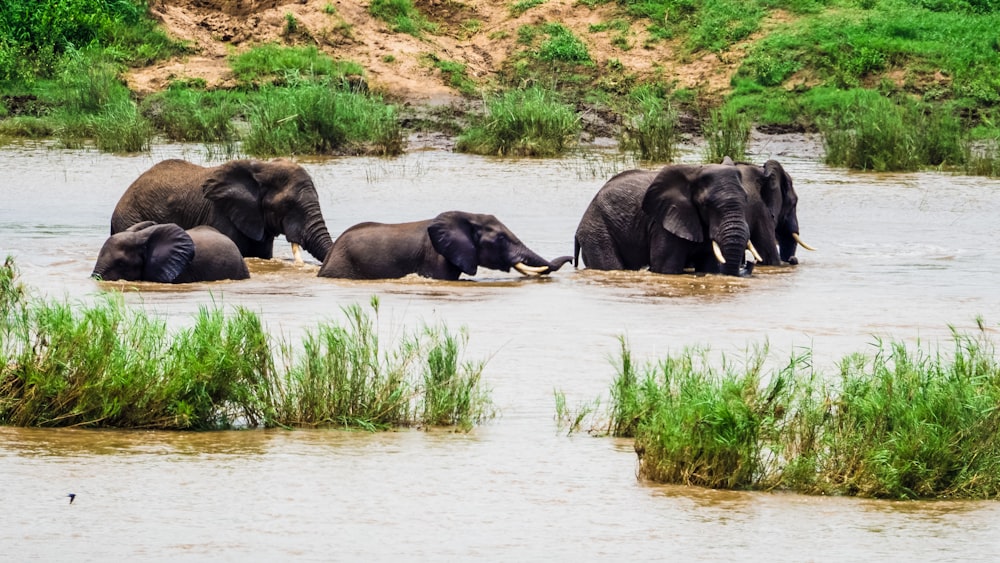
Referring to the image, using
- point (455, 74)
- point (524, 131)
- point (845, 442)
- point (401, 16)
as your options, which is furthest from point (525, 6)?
point (845, 442)

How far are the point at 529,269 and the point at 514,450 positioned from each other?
6314 millimetres

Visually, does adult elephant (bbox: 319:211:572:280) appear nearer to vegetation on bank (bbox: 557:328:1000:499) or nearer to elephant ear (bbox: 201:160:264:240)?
elephant ear (bbox: 201:160:264:240)

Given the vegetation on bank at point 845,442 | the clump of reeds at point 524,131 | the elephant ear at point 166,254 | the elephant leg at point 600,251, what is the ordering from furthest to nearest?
the clump of reeds at point 524,131
the elephant leg at point 600,251
the elephant ear at point 166,254
the vegetation on bank at point 845,442

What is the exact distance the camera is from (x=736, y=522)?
6.40 meters

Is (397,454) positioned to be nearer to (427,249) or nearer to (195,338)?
(195,338)

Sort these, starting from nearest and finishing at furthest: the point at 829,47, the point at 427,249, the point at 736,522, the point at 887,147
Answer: the point at 736,522
the point at 427,249
the point at 887,147
the point at 829,47

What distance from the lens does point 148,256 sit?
43.7ft

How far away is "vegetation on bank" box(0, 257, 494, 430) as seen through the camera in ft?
25.6

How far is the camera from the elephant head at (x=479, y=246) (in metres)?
13.6

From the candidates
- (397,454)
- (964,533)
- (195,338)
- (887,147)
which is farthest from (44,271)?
(887,147)

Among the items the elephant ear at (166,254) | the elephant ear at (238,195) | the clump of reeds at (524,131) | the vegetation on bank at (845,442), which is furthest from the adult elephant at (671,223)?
the clump of reeds at (524,131)

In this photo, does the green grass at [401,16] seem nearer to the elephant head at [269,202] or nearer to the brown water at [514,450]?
the brown water at [514,450]

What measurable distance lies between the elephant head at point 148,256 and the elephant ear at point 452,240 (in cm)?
198

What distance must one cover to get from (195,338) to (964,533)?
380cm
